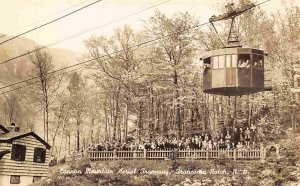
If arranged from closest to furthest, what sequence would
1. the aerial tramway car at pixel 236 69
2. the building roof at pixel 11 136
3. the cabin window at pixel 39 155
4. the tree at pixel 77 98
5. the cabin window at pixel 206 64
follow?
the aerial tramway car at pixel 236 69, the cabin window at pixel 206 64, the building roof at pixel 11 136, the cabin window at pixel 39 155, the tree at pixel 77 98

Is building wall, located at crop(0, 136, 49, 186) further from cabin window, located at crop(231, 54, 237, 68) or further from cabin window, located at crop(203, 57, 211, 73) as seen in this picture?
cabin window, located at crop(231, 54, 237, 68)

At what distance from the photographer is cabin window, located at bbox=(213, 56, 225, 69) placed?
41.2 feet

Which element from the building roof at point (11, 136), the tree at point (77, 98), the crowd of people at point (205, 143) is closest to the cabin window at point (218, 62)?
the crowd of people at point (205, 143)

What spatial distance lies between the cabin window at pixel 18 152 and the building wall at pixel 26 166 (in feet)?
0.49

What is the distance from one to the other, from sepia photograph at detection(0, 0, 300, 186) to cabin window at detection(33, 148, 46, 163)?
1.8 inches

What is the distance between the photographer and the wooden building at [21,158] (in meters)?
18.4

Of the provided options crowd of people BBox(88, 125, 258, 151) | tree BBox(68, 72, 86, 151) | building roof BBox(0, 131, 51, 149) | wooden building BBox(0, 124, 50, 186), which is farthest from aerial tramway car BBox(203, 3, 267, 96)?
tree BBox(68, 72, 86, 151)

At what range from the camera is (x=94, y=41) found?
862 inches

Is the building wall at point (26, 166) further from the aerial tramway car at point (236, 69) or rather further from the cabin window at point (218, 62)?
the cabin window at point (218, 62)

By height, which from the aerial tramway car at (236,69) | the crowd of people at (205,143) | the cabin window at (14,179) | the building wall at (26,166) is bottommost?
the cabin window at (14,179)

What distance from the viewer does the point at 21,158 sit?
19062 millimetres

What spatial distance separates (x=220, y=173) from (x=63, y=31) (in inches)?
348

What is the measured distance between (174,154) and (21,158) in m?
6.88

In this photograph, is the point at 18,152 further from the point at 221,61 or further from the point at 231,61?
the point at 231,61
